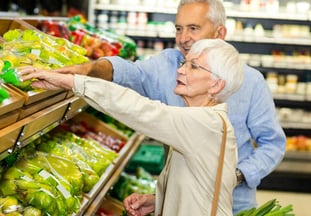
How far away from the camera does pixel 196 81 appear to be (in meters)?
2.32

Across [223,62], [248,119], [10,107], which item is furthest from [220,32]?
[10,107]

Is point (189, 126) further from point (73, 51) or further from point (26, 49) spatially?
point (73, 51)

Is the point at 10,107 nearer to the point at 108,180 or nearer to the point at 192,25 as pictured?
the point at 192,25

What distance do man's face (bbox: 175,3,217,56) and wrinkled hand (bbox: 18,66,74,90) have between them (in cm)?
98

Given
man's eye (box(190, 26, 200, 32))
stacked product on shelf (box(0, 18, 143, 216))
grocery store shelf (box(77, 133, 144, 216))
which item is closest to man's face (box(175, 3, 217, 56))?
man's eye (box(190, 26, 200, 32))

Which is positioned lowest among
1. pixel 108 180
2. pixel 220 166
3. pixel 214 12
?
pixel 108 180

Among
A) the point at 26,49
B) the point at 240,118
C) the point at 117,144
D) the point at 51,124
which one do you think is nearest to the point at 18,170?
the point at 51,124

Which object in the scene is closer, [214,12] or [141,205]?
[141,205]

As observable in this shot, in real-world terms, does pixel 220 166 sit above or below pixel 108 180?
above

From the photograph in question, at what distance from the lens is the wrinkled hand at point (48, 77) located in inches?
84.2

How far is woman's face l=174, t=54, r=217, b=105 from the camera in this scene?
2324mm

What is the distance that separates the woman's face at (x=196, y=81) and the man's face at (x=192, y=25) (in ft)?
2.44

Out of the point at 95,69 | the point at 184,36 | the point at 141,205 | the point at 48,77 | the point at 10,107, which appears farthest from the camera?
the point at 184,36

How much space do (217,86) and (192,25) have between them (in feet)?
2.71
